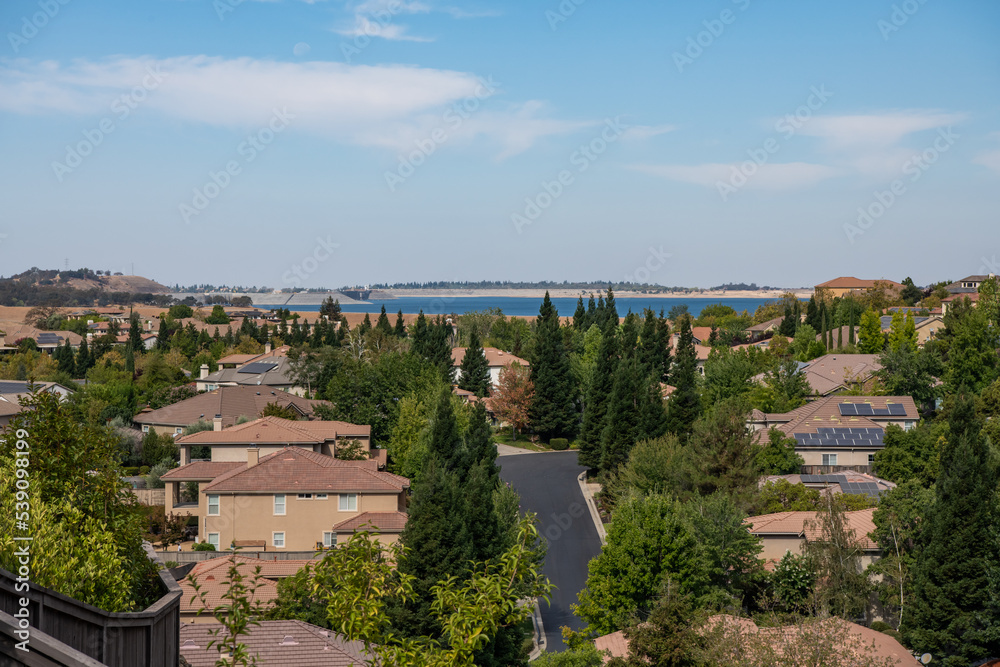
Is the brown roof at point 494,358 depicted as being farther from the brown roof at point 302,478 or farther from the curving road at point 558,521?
the brown roof at point 302,478

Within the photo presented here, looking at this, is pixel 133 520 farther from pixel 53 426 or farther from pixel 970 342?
pixel 970 342

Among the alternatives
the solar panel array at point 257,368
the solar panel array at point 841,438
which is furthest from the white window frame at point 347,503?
the solar panel array at point 257,368

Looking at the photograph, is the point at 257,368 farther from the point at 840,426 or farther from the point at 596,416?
the point at 840,426

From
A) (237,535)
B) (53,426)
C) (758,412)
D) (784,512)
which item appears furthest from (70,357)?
(53,426)

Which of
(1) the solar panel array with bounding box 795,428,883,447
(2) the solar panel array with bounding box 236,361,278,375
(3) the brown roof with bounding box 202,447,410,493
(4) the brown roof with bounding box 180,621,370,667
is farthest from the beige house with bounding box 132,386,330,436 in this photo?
(4) the brown roof with bounding box 180,621,370,667

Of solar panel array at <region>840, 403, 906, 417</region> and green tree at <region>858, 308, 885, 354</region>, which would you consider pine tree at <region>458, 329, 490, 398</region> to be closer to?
solar panel array at <region>840, 403, 906, 417</region>

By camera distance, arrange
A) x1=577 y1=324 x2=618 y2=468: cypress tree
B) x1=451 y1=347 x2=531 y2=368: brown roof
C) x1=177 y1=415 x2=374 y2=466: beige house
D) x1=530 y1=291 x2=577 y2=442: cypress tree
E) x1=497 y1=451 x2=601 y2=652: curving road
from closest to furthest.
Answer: x1=497 y1=451 x2=601 y2=652: curving road < x1=177 y1=415 x2=374 y2=466: beige house < x1=577 y1=324 x2=618 y2=468: cypress tree < x1=530 y1=291 x2=577 y2=442: cypress tree < x1=451 y1=347 x2=531 y2=368: brown roof

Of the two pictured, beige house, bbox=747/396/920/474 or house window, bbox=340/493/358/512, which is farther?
beige house, bbox=747/396/920/474
